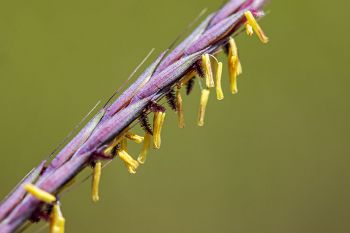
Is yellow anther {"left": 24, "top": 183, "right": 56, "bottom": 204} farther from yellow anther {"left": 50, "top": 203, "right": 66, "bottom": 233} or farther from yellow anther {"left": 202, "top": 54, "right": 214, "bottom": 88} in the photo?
yellow anther {"left": 202, "top": 54, "right": 214, "bottom": 88}

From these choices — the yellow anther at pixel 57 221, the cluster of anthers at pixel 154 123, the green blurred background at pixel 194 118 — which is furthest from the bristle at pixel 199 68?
the green blurred background at pixel 194 118

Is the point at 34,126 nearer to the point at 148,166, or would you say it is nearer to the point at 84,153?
the point at 148,166

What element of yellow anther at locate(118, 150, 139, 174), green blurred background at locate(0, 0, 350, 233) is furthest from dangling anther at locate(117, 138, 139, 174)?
green blurred background at locate(0, 0, 350, 233)

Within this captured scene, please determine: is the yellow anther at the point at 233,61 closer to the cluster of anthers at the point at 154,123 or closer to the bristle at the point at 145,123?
the cluster of anthers at the point at 154,123

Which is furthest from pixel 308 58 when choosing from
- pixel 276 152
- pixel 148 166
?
pixel 148 166

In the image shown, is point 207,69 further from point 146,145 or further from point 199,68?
point 146,145

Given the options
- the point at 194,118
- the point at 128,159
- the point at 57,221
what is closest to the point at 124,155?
the point at 128,159
